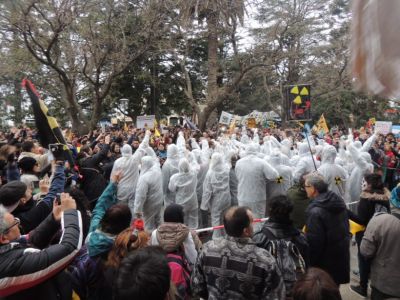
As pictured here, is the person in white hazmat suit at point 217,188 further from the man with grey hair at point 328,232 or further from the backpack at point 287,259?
the backpack at point 287,259

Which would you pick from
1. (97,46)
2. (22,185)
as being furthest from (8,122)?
(22,185)

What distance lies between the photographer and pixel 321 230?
160 inches

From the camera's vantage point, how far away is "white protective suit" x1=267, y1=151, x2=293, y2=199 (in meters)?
7.52

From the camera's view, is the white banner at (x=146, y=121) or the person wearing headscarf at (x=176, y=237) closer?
the person wearing headscarf at (x=176, y=237)

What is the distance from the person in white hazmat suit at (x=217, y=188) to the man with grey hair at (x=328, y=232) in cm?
334

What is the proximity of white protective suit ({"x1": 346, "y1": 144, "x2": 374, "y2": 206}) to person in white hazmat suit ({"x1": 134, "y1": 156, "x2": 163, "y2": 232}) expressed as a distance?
399cm

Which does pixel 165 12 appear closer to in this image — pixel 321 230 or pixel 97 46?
pixel 97 46

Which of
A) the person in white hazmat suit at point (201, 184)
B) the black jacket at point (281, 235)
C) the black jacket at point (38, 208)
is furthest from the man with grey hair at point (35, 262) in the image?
the person in white hazmat suit at point (201, 184)

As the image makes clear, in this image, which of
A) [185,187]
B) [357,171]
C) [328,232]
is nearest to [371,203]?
[328,232]

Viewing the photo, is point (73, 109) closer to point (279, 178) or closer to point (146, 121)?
point (146, 121)

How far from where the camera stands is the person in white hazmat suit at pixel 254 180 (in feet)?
22.8

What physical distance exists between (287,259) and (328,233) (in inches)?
44.7

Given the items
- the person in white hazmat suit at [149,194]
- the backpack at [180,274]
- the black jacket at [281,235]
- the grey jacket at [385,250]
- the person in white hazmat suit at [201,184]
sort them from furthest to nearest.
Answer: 1. the person in white hazmat suit at [201,184]
2. the person in white hazmat suit at [149,194]
3. the grey jacket at [385,250]
4. the black jacket at [281,235]
5. the backpack at [180,274]

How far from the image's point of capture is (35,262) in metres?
2.16
